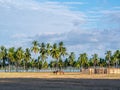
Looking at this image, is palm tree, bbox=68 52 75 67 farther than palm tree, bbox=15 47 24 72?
Yes

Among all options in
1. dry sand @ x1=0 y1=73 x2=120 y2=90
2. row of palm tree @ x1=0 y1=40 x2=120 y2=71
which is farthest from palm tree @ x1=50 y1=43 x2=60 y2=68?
dry sand @ x1=0 y1=73 x2=120 y2=90

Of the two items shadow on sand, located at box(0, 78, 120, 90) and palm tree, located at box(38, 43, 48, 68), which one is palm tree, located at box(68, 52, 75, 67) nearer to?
palm tree, located at box(38, 43, 48, 68)

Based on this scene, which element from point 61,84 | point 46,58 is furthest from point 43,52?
point 61,84

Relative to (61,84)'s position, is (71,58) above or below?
above

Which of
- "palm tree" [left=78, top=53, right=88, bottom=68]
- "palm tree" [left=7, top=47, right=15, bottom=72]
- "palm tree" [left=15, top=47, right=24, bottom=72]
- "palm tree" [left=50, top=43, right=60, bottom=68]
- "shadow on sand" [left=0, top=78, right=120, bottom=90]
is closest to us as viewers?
"shadow on sand" [left=0, top=78, right=120, bottom=90]

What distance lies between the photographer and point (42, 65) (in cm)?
15525

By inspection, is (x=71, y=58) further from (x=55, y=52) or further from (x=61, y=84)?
(x=61, y=84)

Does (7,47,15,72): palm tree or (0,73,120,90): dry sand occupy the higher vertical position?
(7,47,15,72): palm tree

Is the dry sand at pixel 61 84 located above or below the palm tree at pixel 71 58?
below

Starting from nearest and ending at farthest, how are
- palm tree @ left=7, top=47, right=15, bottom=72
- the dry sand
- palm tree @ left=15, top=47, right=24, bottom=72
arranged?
the dry sand, palm tree @ left=15, top=47, right=24, bottom=72, palm tree @ left=7, top=47, right=15, bottom=72

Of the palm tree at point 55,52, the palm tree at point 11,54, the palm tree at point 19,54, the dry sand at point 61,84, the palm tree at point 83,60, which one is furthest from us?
the palm tree at point 83,60

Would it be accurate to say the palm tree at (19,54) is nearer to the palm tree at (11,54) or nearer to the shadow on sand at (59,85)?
the palm tree at (11,54)

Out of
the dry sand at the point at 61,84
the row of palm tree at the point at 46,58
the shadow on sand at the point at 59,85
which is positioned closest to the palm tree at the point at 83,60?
the row of palm tree at the point at 46,58

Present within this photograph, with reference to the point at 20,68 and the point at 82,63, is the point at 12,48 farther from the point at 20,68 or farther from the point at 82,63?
the point at 82,63
